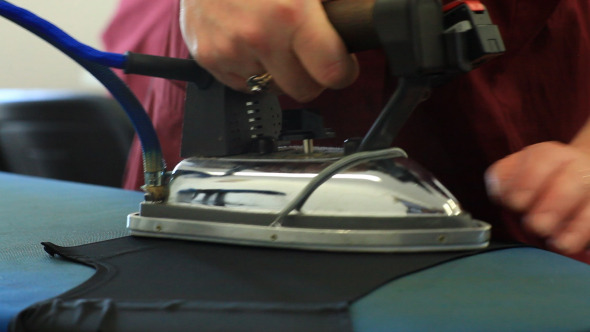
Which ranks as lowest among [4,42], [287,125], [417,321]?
[417,321]

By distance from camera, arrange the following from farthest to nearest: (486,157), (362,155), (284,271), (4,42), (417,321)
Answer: (4,42), (486,157), (362,155), (284,271), (417,321)

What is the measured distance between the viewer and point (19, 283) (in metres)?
0.49

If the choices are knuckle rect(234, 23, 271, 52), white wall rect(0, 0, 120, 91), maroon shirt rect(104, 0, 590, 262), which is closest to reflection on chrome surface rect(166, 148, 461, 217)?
knuckle rect(234, 23, 271, 52)

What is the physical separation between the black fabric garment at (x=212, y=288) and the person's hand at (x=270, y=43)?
18 cm

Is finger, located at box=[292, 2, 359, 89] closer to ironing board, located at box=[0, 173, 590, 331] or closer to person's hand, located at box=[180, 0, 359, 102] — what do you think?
person's hand, located at box=[180, 0, 359, 102]

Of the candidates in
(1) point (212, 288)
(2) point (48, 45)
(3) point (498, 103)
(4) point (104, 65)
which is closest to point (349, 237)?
(1) point (212, 288)

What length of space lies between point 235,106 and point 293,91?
0.07m

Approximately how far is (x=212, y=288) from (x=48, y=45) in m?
2.37

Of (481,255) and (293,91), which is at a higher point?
(293,91)

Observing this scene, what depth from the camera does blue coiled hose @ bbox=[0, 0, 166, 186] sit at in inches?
24.5

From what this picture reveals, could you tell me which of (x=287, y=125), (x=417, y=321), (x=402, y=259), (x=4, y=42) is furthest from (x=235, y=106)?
(x=4, y=42)

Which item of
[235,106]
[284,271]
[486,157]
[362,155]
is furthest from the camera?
[486,157]

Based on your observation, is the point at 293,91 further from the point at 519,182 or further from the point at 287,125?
the point at 519,182

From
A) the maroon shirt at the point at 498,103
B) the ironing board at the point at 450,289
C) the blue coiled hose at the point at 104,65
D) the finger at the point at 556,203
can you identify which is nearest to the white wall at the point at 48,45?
the maroon shirt at the point at 498,103
